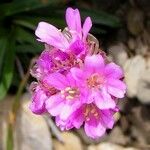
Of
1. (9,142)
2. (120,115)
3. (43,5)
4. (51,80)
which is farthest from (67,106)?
(120,115)

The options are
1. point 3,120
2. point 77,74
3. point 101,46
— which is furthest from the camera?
point 3,120

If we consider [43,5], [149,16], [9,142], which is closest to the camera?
[9,142]

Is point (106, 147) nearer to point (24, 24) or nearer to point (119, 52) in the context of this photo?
point (119, 52)

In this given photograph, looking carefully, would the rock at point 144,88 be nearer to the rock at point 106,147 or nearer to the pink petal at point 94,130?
the rock at point 106,147

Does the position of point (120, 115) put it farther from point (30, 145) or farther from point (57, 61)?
point (57, 61)

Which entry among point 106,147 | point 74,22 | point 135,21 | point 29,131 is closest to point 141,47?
point 135,21

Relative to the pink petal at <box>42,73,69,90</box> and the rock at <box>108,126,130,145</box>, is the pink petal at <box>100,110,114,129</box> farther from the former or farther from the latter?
the rock at <box>108,126,130,145</box>
